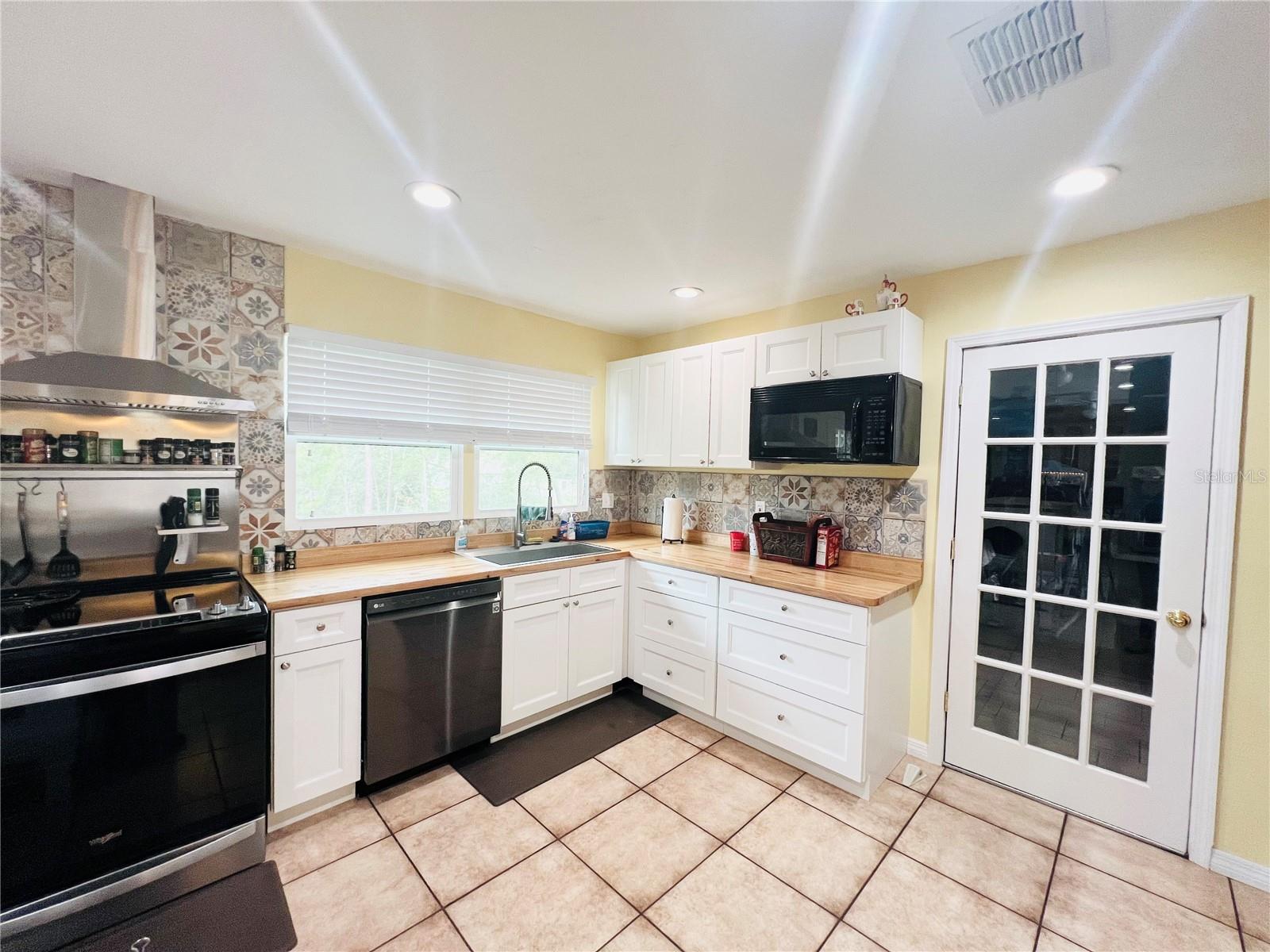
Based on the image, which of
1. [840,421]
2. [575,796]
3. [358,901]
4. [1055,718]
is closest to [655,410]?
[840,421]

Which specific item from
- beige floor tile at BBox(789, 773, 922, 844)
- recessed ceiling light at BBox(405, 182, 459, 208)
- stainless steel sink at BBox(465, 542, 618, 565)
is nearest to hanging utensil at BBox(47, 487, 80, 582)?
stainless steel sink at BBox(465, 542, 618, 565)

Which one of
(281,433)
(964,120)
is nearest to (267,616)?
(281,433)

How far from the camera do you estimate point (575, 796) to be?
2.32 m

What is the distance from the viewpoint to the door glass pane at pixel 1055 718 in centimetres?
228

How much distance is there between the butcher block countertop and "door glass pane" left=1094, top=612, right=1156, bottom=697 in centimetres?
73

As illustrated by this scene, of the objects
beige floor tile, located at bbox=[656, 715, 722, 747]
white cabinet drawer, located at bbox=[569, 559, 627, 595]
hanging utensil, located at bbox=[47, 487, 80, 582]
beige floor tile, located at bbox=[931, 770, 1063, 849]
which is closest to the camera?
hanging utensil, located at bbox=[47, 487, 80, 582]

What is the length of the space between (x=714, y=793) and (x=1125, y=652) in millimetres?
1845

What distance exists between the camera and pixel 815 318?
309cm

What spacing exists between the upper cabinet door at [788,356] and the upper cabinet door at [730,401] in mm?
72

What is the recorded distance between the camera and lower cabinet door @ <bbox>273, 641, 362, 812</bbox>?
203cm

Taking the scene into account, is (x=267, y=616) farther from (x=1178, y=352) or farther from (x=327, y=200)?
(x=1178, y=352)

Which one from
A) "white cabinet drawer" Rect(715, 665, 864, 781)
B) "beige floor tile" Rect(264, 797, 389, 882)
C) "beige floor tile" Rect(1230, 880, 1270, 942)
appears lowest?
"beige floor tile" Rect(264, 797, 389, 882)

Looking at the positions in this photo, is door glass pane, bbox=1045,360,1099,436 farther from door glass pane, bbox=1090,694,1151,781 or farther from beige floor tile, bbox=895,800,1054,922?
beige floor tile, bbox=895,800,1054,922

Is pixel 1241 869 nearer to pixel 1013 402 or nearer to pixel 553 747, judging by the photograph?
pixel 1013 402
